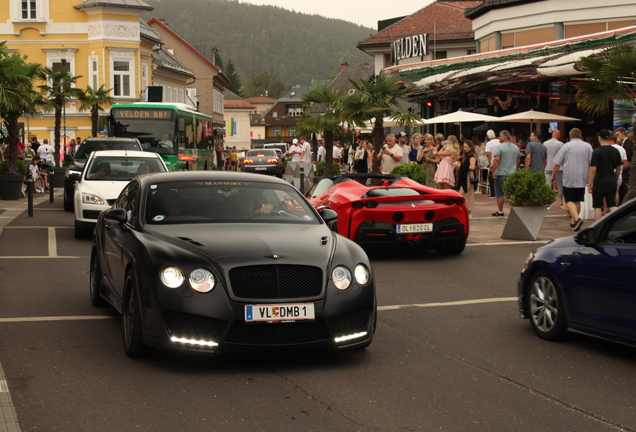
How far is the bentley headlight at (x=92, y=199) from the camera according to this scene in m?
15.0

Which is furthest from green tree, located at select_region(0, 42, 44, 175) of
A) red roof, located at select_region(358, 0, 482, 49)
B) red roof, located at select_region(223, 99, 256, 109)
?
red roof, located at select_region(223, 99, 256, 109)

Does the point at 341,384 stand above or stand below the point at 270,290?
below

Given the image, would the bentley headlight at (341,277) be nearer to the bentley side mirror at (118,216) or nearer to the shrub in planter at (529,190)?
the bentley side mirror at (118,216)

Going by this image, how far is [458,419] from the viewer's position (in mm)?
5047

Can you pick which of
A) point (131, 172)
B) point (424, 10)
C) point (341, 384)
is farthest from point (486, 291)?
point (424, 10)

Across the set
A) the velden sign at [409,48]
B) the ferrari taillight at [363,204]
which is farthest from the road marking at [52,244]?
the velden sign at [409,48]

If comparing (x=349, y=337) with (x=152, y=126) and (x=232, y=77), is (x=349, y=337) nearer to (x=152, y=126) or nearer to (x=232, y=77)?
(x=152, y=126)

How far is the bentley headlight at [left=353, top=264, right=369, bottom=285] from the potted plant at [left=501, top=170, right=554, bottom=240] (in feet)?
28.0

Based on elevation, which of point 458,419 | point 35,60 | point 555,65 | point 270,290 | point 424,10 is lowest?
point 458,419

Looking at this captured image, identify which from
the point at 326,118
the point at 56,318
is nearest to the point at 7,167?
the point at 326,118

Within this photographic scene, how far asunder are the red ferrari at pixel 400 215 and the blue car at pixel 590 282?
4.58m

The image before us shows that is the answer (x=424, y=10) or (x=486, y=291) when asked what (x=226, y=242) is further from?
(x=424, y=10)

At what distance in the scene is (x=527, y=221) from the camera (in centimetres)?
1466

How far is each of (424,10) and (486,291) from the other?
57.9m
